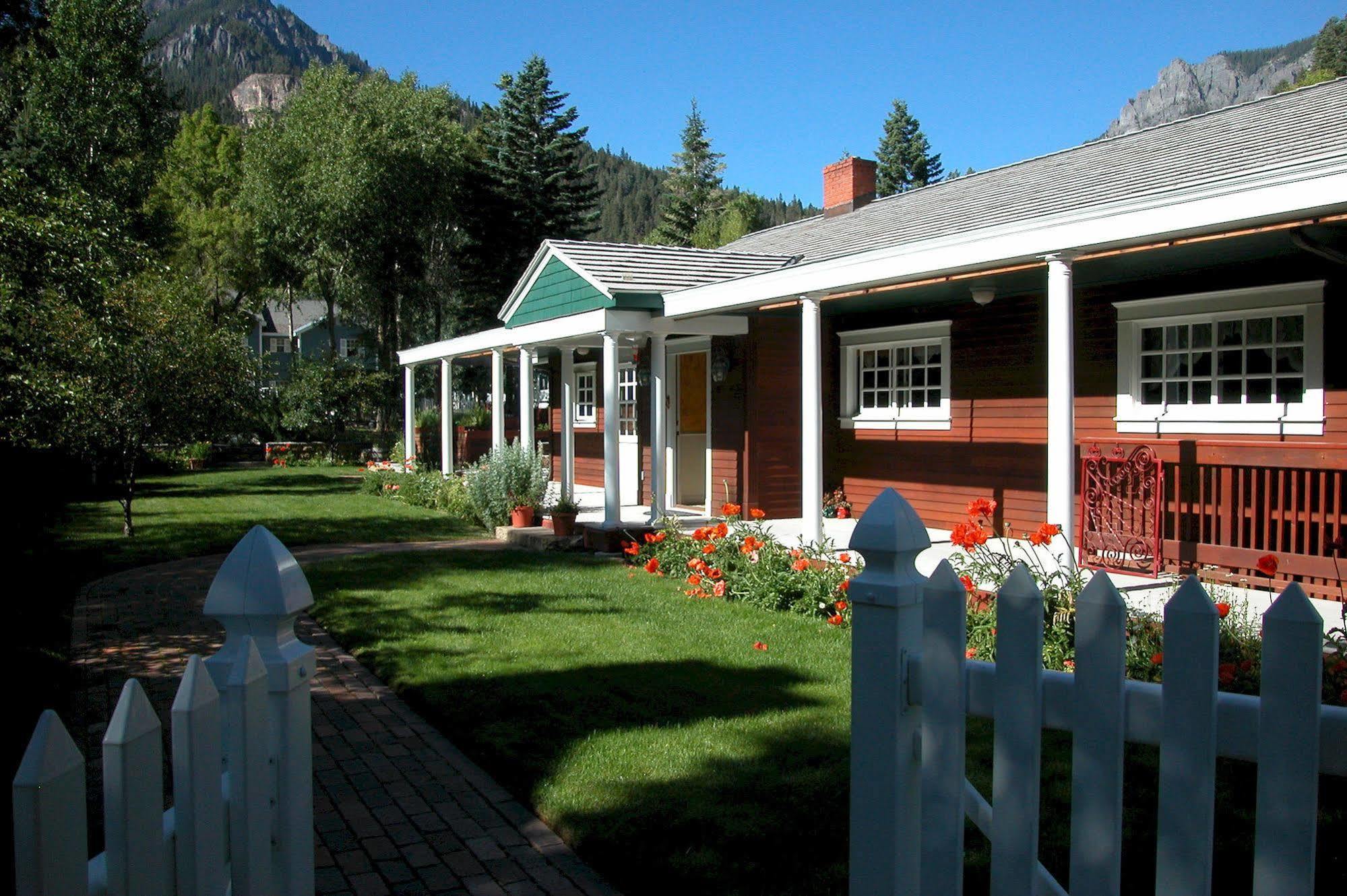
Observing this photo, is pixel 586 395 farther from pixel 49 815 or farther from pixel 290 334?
pixel 290 334

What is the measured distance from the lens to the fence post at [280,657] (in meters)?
1.83

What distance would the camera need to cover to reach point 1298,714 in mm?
1497

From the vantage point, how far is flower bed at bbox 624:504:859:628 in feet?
23.6

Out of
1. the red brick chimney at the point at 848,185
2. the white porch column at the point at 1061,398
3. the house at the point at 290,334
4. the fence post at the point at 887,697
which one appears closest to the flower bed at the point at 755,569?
the white porch column at the point at 1061,398

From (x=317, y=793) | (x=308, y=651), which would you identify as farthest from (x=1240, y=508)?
(x=308, y=651)

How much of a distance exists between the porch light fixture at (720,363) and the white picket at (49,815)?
36.4 ft

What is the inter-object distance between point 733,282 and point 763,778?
22.0 ft

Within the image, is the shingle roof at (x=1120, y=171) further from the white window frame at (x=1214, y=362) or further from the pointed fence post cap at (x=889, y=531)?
the pointed fence post cap at (x=889, y=531)

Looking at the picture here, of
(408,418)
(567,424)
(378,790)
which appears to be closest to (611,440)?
(567,424)

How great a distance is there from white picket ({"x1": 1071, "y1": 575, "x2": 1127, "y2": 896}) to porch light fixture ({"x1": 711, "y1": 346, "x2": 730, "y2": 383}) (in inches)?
421

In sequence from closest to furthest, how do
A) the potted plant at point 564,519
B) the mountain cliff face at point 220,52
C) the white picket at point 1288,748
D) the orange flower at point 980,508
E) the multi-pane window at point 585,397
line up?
the white picket at point 1288,748 → the orange flower at point 980,508 → the potted plant at point 564,519 → the multi-pane window at point 585,397 → the mountain cliff face at point 220,52

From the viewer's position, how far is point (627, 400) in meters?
15.7

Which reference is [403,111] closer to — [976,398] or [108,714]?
[976,398]

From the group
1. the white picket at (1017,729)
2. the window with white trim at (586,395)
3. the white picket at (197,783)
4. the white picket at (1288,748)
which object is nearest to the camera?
the white picket at (1288,748)
